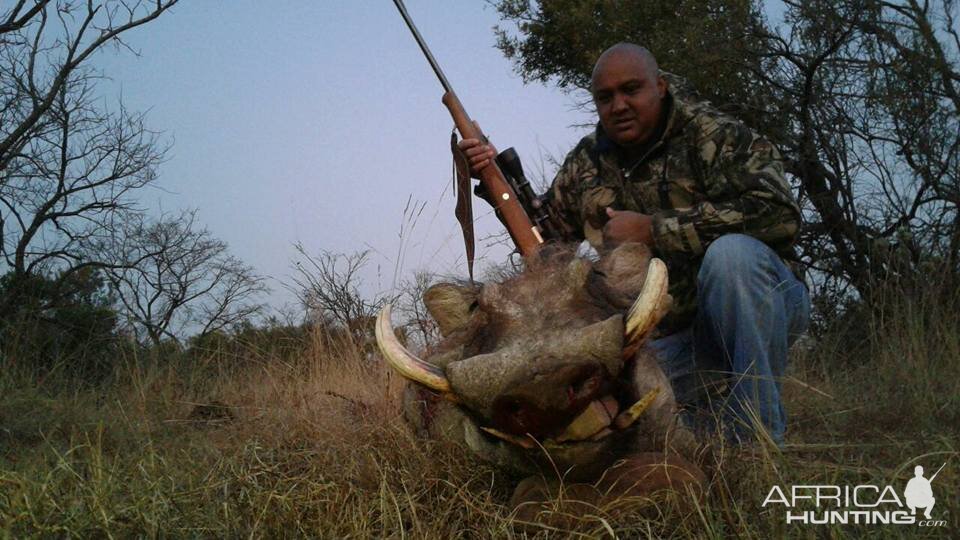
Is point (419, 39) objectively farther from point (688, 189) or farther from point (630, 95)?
point (688, 189)

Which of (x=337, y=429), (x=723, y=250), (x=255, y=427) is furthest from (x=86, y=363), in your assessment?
(x=723, y=250)

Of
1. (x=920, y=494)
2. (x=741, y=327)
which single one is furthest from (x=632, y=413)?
(x=741, y=327)

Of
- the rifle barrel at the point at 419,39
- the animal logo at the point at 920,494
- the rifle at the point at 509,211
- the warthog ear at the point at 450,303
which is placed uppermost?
the rifle barrel at the point at 419,39

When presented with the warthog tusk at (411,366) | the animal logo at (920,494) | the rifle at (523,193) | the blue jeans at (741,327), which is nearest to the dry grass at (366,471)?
the animal logo at (920,494)

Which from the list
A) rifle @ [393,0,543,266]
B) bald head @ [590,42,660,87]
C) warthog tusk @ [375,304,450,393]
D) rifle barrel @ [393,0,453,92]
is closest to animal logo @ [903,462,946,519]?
warthog tusk @ [375,304,450,393]

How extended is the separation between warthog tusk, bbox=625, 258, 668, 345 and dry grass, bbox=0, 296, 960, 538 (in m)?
0.43

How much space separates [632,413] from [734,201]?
1.58 m

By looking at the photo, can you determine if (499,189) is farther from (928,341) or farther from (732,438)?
(928,341)

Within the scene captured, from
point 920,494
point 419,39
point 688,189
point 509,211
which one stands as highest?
point 419,39

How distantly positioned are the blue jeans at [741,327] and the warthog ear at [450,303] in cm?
76

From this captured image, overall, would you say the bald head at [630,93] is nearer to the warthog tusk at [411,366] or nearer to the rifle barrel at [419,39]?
the rifle barrel at [419,39]

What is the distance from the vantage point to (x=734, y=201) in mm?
3346

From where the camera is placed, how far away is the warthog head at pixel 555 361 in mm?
1950

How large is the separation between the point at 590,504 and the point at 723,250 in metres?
1.31
